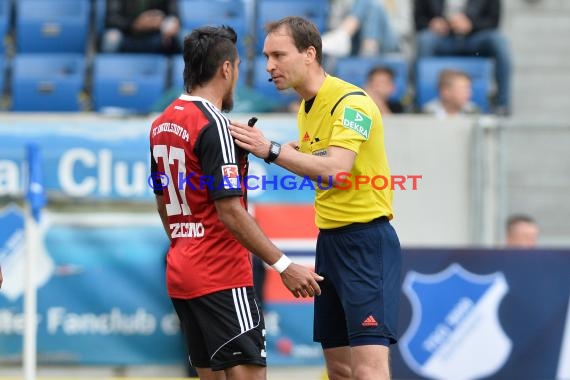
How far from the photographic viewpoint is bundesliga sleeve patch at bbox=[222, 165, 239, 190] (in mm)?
5402

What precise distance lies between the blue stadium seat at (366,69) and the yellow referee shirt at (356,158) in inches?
184

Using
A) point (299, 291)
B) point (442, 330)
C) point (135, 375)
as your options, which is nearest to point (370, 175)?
point (299, 291)

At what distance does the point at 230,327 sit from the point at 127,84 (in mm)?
5617

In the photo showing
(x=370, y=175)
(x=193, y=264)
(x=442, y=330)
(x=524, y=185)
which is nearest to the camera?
(x=193, y=264)

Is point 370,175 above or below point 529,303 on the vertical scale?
above

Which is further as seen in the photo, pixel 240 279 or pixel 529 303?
pixel 529 303

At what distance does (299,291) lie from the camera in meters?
5.62

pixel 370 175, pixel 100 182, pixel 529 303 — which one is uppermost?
pixel 370 175

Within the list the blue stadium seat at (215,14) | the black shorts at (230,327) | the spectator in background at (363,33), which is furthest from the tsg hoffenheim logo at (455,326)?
the black shorts at (230,327)

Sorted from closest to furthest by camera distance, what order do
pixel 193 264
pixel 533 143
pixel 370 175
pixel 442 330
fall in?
pixel 193 264
pixel 370 175
pixel 442 330
pixel 533 143

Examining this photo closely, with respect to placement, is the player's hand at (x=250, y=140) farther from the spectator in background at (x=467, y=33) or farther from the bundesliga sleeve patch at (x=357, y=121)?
the spectator in background at (x=467, y=33)

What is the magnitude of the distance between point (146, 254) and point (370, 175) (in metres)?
3.88

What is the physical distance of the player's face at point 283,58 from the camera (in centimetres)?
588

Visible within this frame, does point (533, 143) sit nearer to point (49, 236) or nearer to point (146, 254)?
point (146, 254)
